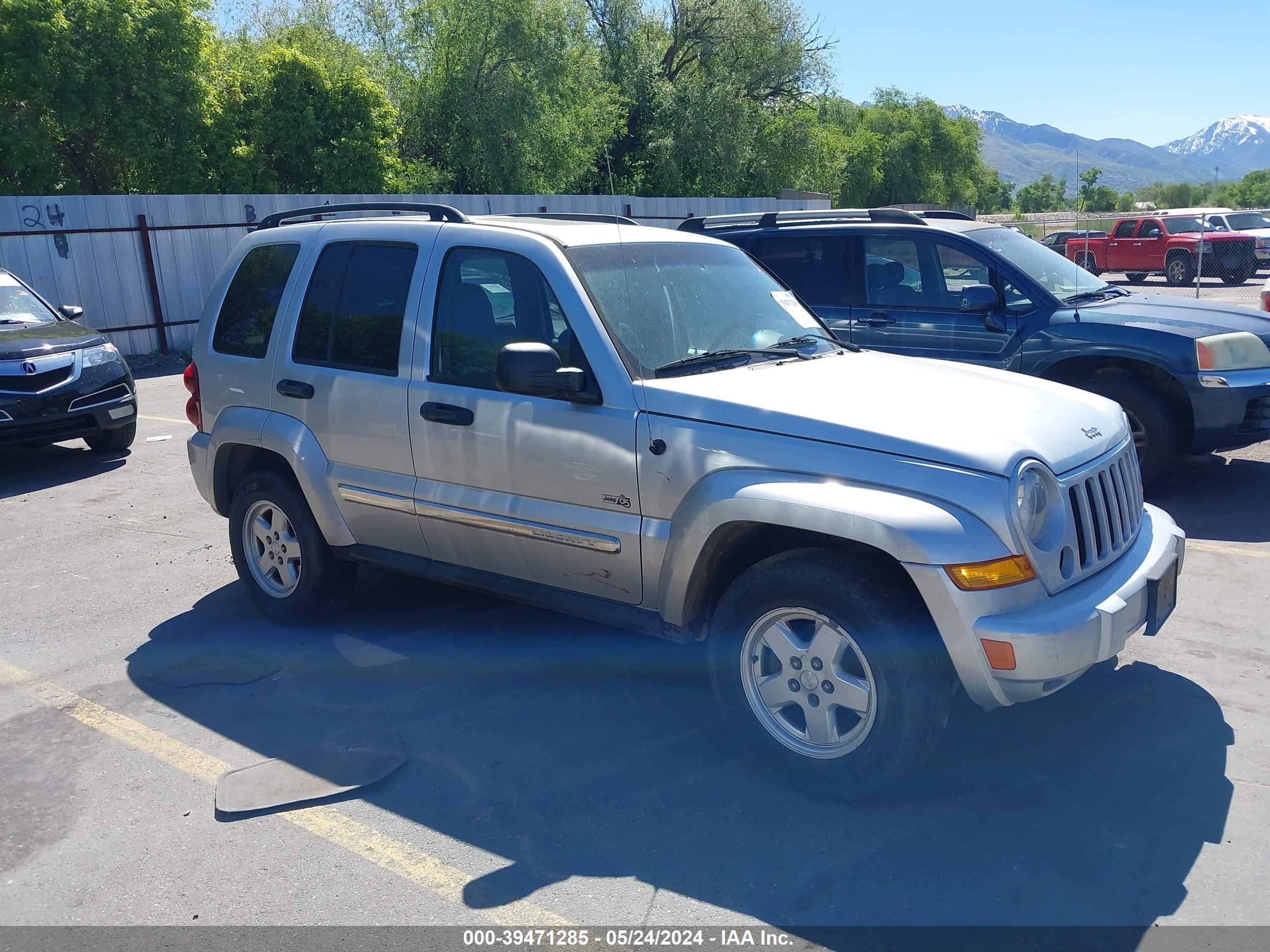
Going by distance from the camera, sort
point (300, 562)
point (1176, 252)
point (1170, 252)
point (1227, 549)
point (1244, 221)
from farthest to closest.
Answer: point (1244, 221)
point (1170, 252)
point (1176, 252)
point (1227, 549)
point (300, 562)

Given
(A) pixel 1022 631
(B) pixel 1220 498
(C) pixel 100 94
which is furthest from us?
(C) pixel 100 94

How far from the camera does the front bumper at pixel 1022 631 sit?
343cm

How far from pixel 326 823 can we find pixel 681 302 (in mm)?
2502

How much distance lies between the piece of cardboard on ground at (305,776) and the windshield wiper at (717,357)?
1.83 m

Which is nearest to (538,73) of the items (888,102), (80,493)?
(80,493)

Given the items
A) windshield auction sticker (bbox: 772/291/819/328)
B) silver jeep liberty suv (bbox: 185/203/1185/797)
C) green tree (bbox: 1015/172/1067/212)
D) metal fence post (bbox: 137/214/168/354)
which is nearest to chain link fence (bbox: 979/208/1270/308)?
metal fence post (bbox: 137/214/168/354)

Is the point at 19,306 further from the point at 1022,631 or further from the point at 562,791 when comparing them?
the point at 1022,631

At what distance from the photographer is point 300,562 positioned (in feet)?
18.2

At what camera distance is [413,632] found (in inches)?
219

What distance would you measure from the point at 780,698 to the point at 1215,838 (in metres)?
1.46

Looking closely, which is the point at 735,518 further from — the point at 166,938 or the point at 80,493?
the point at 80,493

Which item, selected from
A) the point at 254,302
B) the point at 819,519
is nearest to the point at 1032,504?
the point at 819,519

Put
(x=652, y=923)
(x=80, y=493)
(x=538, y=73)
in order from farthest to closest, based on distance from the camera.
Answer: (x=538, y=73), (x=80, y=493), (x=652, y=923)

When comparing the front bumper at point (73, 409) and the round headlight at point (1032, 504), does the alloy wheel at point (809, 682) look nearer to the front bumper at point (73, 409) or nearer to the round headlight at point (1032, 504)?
the round headlight at point (1032, 504)
